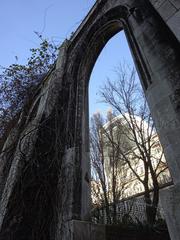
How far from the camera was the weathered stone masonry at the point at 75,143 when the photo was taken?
2150mm

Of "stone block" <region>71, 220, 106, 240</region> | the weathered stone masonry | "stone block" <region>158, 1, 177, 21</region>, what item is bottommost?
"stone block" <region>71, 220, 106, 240</region>

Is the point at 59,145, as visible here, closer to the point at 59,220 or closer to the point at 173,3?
the point at 59,220

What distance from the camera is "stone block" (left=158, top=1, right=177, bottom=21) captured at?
91.6 inches

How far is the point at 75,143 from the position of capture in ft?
11.1

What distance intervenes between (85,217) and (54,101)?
2.05 m

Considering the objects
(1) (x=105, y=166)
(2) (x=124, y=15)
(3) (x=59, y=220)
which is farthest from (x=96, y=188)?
(2) (x=124, y=15)

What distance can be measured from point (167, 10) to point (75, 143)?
7.29 ft

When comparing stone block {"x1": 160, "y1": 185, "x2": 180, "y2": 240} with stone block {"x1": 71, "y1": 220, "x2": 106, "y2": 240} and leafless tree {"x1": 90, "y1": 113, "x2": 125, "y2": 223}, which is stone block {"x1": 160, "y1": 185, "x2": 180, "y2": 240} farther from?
leafless tree {"x1": 90, "y1": 113, "x2": 125, "y2": 223}

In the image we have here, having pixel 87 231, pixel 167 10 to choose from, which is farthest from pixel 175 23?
pixel 87 231

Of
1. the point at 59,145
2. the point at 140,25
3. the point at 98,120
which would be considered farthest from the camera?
the point at 98,120

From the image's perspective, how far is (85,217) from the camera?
8.84 feet

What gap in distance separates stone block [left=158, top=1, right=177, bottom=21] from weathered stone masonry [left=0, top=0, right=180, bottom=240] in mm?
13

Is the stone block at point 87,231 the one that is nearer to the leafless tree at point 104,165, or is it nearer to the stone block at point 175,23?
the stone block at point 175,23

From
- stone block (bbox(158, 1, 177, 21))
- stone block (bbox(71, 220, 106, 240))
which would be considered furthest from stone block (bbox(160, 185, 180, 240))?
stone block (bbox(158, 1, 177, 21))
